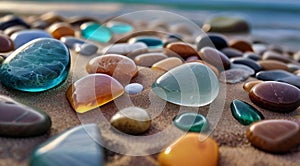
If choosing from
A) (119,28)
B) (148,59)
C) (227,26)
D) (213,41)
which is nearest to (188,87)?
(148,59)

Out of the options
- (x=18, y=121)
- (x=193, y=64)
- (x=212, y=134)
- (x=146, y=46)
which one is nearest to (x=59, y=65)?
(x=18, y=121)

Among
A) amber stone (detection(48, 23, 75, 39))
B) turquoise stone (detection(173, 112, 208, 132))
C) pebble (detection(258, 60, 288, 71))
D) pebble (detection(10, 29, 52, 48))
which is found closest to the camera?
turquoise stone (detection(173, 112, 208, 132))

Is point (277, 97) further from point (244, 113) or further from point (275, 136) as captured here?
point (275, 136)

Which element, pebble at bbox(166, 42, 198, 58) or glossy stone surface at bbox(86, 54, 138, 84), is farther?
pebble at bbox(166, 42, 198, 58)

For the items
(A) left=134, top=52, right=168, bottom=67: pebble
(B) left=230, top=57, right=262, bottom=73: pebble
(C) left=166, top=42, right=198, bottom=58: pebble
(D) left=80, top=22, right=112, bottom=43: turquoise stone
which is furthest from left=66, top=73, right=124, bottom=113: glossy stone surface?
(D) left=80, top=22, right=112, bottom=43: turquoise stone

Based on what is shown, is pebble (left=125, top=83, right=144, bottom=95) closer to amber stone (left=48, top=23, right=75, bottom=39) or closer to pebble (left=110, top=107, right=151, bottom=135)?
pebble (left=110, top=107, right=151, bottom=135)

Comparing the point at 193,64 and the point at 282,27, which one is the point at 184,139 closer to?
the point at 193,64
